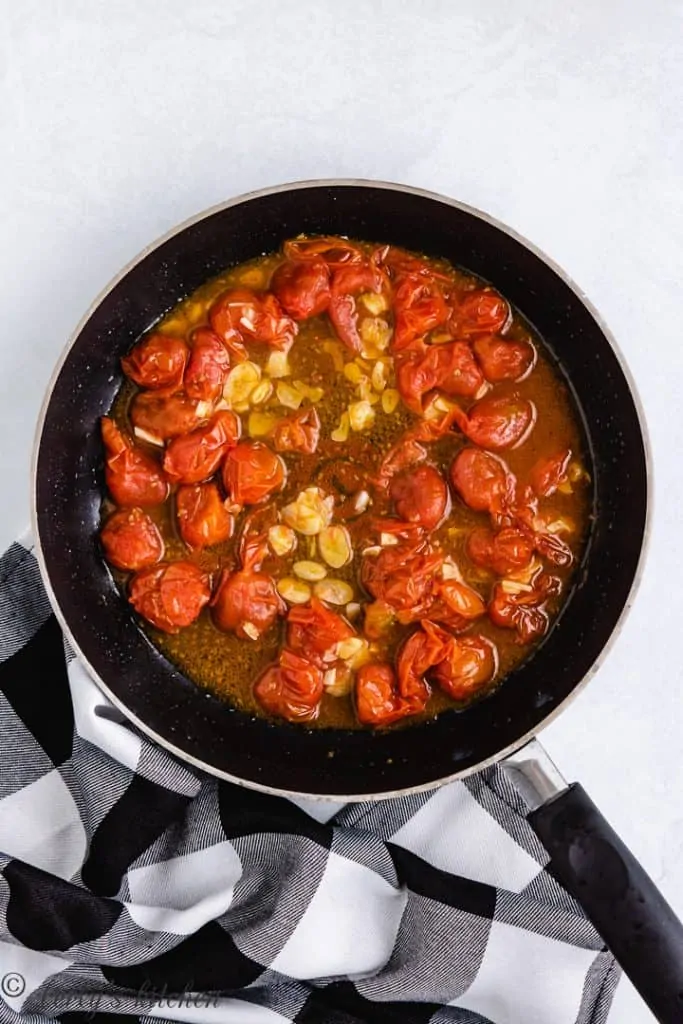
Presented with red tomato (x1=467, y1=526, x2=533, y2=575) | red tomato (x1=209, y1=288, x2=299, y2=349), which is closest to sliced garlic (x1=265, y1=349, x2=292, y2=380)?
red tomato (x1=209, y1=288, x2=299, y2=349)

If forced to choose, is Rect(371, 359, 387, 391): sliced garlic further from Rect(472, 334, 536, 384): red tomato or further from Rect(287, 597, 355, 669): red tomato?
Rect(287, 597, 355, 669): red tomato

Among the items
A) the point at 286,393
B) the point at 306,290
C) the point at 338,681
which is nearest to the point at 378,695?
the point at 338,681

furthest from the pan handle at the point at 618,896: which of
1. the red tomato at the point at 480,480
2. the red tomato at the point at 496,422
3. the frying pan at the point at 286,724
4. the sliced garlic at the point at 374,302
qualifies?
the sliced garlic at the point at 374,302

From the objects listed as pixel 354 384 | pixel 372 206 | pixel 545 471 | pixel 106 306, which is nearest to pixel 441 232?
pixel 372 206

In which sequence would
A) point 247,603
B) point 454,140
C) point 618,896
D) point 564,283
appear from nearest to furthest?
point 618,896, point 564,283, point 247,603, point 454,140

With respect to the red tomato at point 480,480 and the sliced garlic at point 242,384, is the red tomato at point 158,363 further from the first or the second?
the red tomato at point 480,480

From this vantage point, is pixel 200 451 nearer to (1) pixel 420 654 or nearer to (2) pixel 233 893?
(1) pixel 420 654
